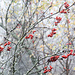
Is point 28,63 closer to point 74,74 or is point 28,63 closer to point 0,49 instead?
point 74,74

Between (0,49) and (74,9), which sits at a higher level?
(74,9)

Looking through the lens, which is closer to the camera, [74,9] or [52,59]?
[52,59]

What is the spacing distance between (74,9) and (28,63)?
545 centimetres

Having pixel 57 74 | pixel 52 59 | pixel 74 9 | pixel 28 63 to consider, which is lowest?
pixel 57 74

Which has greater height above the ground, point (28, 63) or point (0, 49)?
point (0, 49)

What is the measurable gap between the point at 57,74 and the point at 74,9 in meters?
6.84

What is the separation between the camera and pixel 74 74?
31.4 feet

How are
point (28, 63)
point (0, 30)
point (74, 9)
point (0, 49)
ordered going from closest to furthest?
point (0, 49), point (74, 9), point (0, 30), point (28, 63)

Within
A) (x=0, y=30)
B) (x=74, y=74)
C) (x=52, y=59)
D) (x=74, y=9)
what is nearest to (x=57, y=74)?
(x=74, y=74)

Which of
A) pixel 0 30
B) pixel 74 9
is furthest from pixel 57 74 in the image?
pixel 74 9

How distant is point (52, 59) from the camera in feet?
7.77

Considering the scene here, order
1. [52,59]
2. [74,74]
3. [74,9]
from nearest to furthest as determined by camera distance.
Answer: [52,59] → [74,9] → [74,74]


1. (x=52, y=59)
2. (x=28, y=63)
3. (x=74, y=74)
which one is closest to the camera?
(x=52, y=59)

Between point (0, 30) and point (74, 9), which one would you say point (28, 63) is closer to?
point (0, 30)
